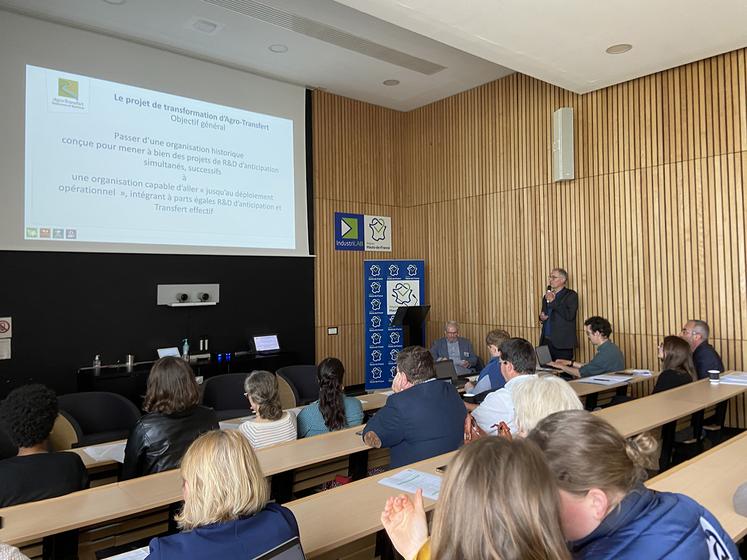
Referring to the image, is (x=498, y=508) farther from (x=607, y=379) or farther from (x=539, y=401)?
(x=607, y=379)

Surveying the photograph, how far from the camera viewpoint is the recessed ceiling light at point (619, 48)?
600cm

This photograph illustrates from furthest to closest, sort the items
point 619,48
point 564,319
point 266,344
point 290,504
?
point 266,344
point 564,319
point 619,48
point 290,504

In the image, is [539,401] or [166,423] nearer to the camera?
[539,401]

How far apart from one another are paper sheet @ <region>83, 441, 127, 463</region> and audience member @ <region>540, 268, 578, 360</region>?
5.70 meters

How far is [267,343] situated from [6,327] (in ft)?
10.6

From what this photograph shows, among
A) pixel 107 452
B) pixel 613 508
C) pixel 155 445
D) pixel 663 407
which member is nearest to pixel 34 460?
pixel 155 445

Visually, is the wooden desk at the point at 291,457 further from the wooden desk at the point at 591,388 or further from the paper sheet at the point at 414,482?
the wooden desk at the point at 591,388

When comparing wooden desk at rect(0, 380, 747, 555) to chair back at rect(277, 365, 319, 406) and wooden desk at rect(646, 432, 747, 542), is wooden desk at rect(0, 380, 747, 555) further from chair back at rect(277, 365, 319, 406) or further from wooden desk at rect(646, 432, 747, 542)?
chair back at rect(277, 365, 319, 406)

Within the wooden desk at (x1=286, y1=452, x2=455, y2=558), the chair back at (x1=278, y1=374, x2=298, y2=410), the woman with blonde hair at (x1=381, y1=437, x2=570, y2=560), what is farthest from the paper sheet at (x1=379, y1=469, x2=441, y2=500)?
the chair back at (x1=278, y1=374, x2=298, y2=410)

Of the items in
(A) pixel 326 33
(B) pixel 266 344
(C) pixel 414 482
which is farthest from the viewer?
(B) pixel 266 344

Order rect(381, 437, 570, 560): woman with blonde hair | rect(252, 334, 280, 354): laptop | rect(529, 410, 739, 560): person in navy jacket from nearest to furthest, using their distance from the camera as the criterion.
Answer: rect(381, 437, 570, 560): woman with blonde hair → rect(529, 410, 739, 560): person in navy jacket → rect(252, 334, 280, 354): laptop

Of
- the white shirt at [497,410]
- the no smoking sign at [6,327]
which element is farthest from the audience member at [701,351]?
the no smoking sign at [6,327]

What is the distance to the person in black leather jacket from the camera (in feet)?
10.1

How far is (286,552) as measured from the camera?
58.4 inches
